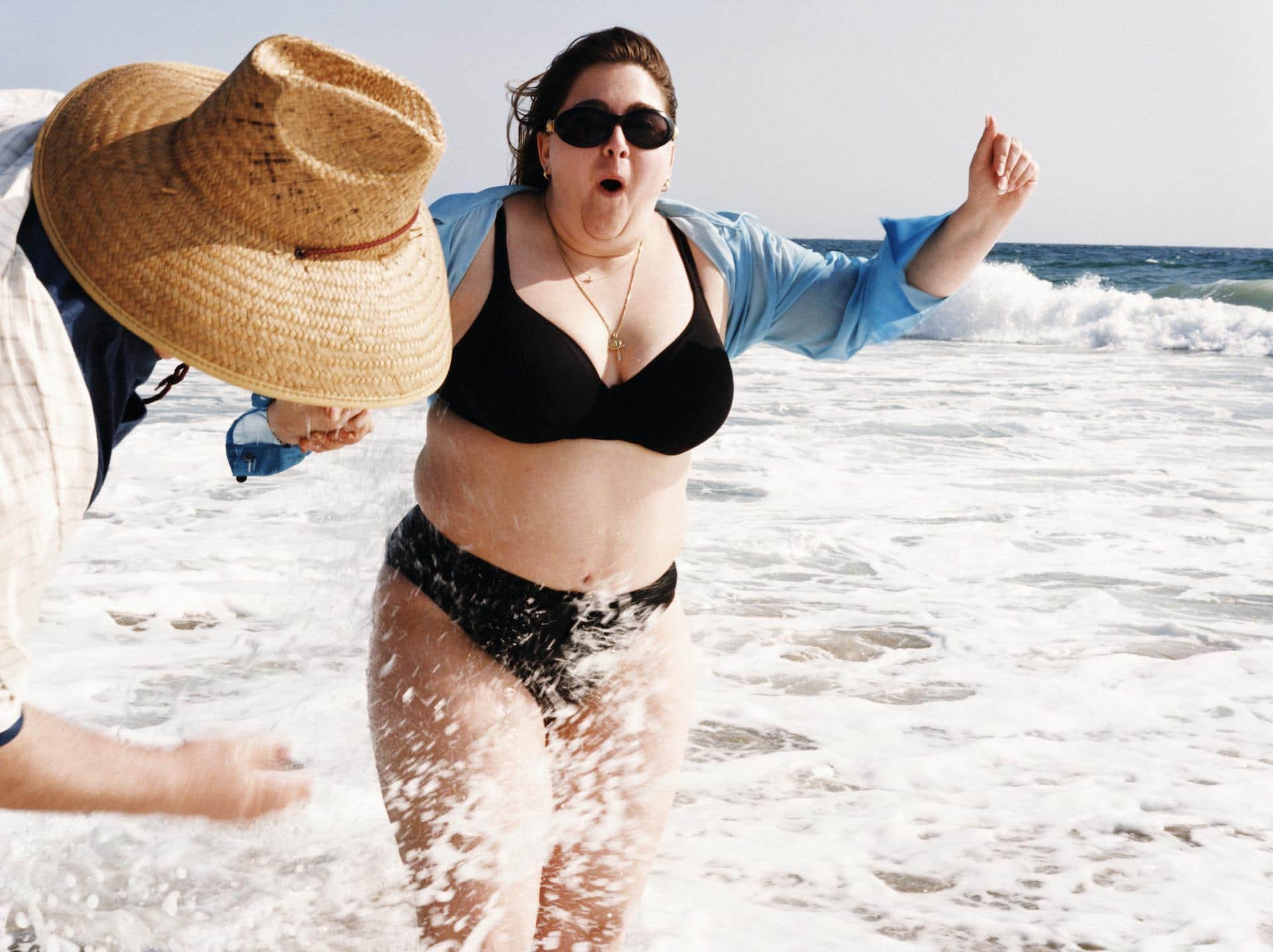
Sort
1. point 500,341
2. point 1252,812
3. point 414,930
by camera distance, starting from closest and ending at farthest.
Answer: point 500,341, point 414,930, point 1252,812

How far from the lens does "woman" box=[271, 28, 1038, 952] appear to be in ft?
7.61

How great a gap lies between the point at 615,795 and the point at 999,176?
61.0 inches

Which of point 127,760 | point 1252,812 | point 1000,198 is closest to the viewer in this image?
point 127,760

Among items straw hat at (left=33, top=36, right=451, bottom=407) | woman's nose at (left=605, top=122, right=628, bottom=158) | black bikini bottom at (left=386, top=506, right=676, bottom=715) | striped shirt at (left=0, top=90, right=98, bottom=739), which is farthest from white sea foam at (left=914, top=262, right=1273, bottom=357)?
striped shirt at (left=0, top=90, right=98, bottom=739)

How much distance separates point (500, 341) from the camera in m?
2.37

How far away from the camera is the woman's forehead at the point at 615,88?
2564mm

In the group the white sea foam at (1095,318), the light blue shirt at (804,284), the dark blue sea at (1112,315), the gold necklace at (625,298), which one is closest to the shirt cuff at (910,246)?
the light blue shirt at (804,284)

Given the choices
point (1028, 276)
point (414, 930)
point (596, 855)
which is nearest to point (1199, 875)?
point (596, 855)

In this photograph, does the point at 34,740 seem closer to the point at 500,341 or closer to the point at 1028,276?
the point at 500,341

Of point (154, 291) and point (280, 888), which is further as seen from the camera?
point (280, 888)

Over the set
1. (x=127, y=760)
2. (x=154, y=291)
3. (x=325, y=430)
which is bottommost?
(x=127, y=760)

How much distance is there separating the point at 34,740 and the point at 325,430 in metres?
0.70

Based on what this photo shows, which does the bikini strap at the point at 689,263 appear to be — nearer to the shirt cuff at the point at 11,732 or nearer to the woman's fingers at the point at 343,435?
the woman's fingers at the point at 343,435

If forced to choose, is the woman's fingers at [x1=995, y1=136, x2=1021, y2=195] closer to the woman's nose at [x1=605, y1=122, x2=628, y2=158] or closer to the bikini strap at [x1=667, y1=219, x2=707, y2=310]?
the bikini strap at [x1=667, y1=219, x2=707, y2=310]
